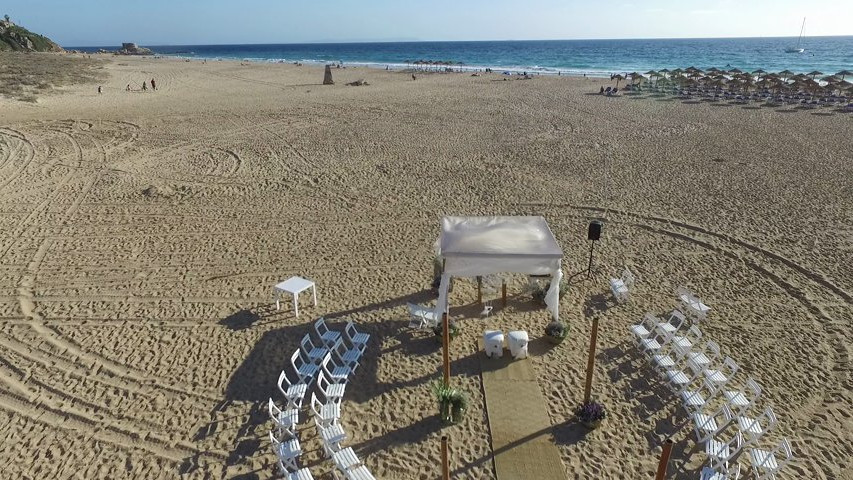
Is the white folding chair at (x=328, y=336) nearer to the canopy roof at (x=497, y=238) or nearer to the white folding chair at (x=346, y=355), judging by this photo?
the white folding chair at (x=346, y=355)

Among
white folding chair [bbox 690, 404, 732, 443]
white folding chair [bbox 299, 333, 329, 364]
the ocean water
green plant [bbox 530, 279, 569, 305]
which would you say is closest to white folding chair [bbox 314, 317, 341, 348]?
white folding chair [bbox 299, 333, 329, 364]

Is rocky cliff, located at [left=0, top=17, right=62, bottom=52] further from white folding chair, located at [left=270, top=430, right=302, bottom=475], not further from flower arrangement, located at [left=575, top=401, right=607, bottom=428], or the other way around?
flower arrangement, located at [left=575, top=401, right=607, bottom=428]

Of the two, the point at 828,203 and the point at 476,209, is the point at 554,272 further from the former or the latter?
the point at 828,203

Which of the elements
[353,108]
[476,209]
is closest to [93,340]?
[476,209]

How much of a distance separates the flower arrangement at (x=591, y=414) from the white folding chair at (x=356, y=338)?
12.2 feet

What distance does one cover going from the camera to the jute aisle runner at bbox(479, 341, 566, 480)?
6.18m

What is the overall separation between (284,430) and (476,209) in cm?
1000

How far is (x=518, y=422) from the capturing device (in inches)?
272

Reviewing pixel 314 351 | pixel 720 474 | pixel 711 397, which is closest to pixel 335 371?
pixel 314 351

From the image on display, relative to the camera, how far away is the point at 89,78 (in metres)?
45.4

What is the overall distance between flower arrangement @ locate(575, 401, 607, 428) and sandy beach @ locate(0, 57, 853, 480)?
19cm

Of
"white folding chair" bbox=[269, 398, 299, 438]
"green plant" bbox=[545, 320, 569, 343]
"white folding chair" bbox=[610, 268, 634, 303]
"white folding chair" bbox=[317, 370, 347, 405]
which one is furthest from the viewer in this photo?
"white folding chair" bbox=[610, 268, 634, 303]

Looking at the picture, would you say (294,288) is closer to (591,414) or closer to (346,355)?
(346,355)

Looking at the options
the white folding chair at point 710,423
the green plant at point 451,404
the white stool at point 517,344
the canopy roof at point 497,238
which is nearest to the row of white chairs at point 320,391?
the green plant at point 451,404
